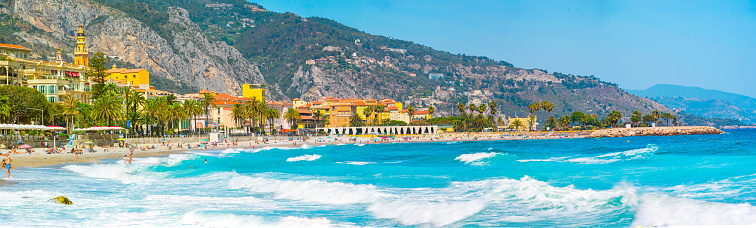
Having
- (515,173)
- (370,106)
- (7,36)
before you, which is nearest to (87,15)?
(7,36)

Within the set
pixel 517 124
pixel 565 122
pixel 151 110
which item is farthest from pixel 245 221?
pixel 565 122

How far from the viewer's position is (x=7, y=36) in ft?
467

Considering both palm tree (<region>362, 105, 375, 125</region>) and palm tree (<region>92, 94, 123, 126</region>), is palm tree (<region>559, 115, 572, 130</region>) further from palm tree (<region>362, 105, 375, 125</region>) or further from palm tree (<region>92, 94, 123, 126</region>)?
palm tree (<region>92, 94, 123, 126</region>)

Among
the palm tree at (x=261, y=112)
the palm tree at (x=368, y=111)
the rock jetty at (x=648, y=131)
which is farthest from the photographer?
the palm tree at (x=368, y=111)

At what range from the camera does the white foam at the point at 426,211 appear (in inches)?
693

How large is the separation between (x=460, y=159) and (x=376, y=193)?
2520 centimetres

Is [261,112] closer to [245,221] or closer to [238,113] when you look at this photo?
[238,113]

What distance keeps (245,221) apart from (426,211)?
18.9ft

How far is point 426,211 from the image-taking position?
19094mm

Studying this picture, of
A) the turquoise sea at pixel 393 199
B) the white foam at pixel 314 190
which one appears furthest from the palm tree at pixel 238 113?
the white foam at pixel 314 190

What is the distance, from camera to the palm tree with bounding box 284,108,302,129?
437 feet

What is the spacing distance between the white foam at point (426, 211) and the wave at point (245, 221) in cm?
240

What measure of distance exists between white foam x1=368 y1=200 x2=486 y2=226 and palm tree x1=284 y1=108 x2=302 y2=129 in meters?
114

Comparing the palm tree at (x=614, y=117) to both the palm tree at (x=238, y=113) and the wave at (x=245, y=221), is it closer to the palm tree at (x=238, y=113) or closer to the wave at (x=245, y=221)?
the palm tree at (x=238, y=113)
